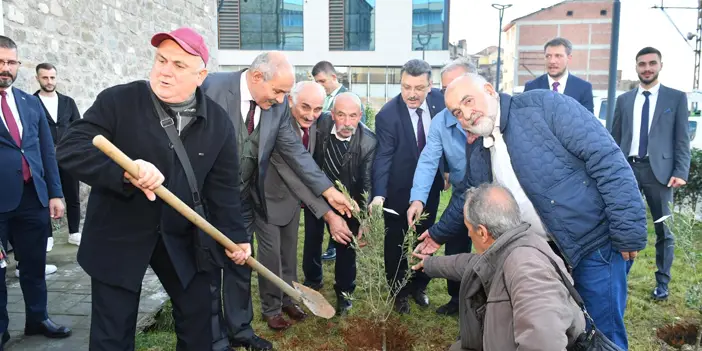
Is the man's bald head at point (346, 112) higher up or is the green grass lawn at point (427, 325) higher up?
the man's bald head at point (346, 112)

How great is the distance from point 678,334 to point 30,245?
15.7ft

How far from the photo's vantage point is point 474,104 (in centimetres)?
300

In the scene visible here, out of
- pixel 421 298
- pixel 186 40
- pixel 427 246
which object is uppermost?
pixel 186 40

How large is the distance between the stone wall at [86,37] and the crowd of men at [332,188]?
10.6 ft

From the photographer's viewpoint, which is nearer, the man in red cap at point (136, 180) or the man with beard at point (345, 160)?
the man in red cap at point (136, 180)

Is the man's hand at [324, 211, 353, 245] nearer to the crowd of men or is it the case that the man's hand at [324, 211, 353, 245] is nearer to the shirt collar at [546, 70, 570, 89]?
the crowd of men

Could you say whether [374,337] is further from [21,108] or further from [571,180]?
[21,108]

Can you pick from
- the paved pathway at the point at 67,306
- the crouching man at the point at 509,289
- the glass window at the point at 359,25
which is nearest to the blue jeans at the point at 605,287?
the crouching man at the point at 509,289

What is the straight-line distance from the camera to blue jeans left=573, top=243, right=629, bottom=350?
296 cm

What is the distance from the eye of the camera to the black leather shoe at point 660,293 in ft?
15.5

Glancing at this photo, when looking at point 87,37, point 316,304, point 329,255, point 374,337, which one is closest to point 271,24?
point 87,37

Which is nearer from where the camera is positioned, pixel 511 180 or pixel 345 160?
pixel 511 180

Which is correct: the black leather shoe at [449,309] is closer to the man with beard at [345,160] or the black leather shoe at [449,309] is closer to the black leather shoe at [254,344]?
the man with beard at [345,160]

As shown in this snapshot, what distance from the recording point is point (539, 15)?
6062cm
